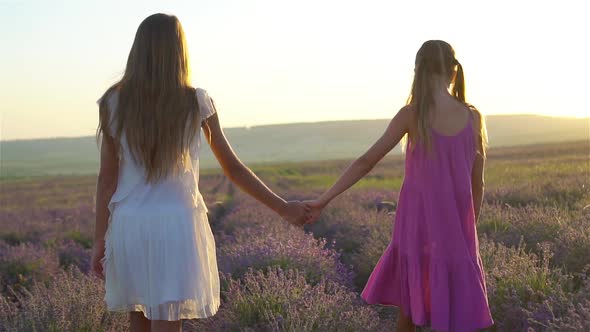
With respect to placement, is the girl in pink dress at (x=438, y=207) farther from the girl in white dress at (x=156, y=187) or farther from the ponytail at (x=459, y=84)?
the girl in white dress at (x=156, y=187)

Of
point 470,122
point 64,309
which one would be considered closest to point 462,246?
point 470,122

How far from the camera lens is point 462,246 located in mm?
3688

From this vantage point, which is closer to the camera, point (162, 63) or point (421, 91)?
point (162, 63)

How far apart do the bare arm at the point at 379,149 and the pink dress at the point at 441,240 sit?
0.12 meters

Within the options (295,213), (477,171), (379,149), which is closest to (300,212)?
(295,213)

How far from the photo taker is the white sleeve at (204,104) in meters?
3.15

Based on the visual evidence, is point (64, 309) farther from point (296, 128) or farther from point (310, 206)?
point (296, 128)

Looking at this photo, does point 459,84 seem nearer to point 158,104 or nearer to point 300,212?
point 300,212

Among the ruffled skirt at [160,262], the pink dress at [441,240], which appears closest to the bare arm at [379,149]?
the pink dress at [441,240]

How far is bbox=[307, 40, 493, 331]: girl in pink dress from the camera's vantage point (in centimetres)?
367

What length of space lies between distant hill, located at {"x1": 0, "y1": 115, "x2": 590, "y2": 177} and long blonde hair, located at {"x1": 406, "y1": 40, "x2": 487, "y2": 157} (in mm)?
129789

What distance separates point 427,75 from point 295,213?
52.3 inches

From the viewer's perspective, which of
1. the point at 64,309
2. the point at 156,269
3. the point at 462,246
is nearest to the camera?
the point at 156,269

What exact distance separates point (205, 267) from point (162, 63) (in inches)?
34.6
